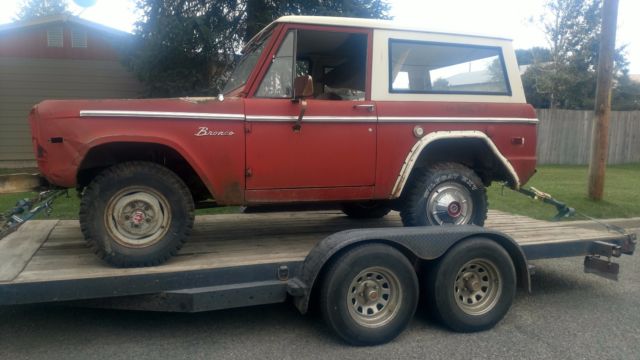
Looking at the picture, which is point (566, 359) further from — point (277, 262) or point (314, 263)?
point (277, 262)

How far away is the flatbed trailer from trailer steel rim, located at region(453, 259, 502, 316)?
0.22 m

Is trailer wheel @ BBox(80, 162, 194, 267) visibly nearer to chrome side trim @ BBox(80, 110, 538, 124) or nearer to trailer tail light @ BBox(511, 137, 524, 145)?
chrome side trim @ BBox(80, 110, 538, 124)

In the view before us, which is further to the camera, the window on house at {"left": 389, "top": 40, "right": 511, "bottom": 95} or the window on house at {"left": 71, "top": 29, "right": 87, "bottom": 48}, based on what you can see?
the window on house at {"left": 71, "top": 29, "right": 87, "bottom": 48}

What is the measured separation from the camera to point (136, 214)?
391cm

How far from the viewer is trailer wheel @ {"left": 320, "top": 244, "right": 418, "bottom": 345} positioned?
3.80 meters

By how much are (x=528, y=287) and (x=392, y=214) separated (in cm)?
236

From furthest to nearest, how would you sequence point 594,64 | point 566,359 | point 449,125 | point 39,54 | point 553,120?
point 594,64 → point 553,120 → point 39,54 → point 449,125 → point 566,359

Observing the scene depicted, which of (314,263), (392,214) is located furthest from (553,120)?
(314,263)

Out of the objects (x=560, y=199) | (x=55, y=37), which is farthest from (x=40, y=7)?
(x=560, y=199)

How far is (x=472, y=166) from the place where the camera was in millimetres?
5297

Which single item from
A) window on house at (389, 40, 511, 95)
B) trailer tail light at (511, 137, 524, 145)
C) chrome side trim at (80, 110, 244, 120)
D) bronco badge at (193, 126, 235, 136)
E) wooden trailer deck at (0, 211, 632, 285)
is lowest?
wooden trailer deck at (0, 211, 632, 285)

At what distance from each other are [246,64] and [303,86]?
1.03 m

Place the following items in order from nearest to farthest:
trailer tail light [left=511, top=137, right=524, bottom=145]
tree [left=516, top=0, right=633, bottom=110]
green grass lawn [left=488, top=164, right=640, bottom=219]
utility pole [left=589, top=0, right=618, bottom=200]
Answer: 1. trailer tail light [left=511, top=137, right=524, bottom=145]
2. green grass lawn [left=488, top=164, right=640, bottom=219]
3. utility pole [left=589, top=0, right=618, bottom=200]
4. tree [left=516, top=0, right=633, bottom=110]

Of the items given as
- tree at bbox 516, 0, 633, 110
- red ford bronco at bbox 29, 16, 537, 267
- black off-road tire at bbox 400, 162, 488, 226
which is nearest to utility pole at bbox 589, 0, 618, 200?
red ford bronco at bbox 29, 16, 537, 267
